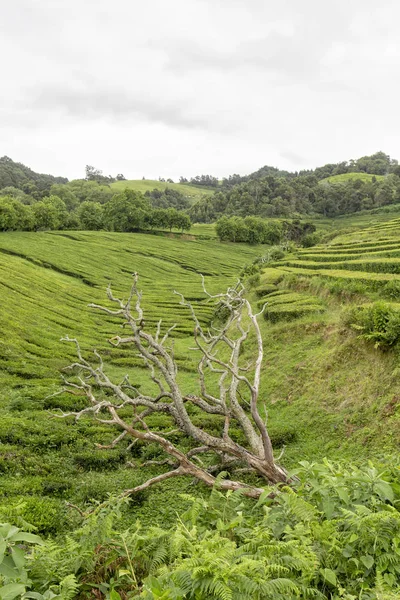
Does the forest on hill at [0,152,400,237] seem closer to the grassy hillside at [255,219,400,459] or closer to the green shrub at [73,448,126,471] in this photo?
the grassy hillside at [255,219,400,459]

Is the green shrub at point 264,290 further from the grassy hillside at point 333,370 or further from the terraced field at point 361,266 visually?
the grassy hillside at point 333,370

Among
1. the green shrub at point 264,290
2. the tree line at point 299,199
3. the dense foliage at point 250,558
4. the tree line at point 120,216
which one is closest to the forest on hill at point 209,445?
the dense foliage at point 250,558

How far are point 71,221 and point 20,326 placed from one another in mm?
88927

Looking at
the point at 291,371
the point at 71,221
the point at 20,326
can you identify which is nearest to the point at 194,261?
the point at 71,221

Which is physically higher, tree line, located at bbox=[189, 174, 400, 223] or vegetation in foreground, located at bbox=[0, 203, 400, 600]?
tree line, located at bbox=[189, 174, 400, 223]

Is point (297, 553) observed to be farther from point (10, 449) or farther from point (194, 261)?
point (194, 261)

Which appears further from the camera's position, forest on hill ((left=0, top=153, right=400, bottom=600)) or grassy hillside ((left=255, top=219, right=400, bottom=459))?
grassy hillside ((left=255, top=219, right=400, bottom=459))

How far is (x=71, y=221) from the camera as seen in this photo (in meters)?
113

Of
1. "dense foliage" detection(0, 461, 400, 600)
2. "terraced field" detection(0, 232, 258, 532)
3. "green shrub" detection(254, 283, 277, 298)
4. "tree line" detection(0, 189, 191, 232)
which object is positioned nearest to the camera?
"dense foliage" detection(0, 461, 400, 600)

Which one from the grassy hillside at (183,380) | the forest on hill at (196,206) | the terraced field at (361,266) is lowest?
A: the grassy hillside at (183,380)

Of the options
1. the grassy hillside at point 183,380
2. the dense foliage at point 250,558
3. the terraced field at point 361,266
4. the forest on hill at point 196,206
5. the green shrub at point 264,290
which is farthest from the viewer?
the forest on hill at point 196,206

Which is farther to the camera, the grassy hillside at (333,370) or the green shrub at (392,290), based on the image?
the green shrub at (392,290)

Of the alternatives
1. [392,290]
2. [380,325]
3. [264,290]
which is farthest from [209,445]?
[264,290]

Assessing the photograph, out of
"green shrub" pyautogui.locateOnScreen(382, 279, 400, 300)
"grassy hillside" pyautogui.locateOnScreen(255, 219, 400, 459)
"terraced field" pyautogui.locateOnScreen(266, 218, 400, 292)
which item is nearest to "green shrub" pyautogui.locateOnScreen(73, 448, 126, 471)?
"grassy hillside" pyautogui.locateOnScreen(255, 219, 400, 459)
